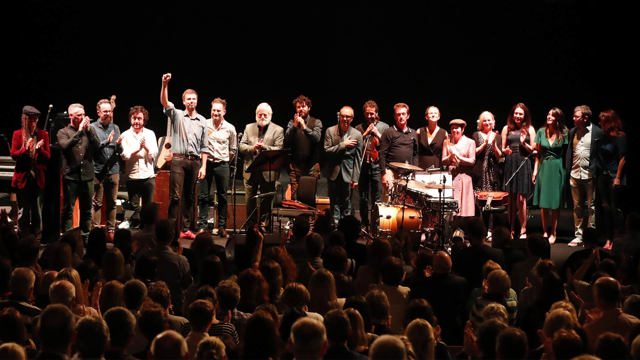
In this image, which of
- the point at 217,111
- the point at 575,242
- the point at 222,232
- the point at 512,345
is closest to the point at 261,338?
the point at 512,345

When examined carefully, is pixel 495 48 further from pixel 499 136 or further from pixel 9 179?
pixel 9 179

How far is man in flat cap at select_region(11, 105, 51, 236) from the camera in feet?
35.7

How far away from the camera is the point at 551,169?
37.7 ft

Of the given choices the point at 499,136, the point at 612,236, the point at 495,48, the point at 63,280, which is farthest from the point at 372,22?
the point at 63,280

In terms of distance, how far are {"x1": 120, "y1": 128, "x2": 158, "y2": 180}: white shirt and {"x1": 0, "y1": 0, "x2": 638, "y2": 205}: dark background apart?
343 cm

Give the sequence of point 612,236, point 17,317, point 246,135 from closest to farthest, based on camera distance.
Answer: point 17,317 → point 612,236 → point 246,135

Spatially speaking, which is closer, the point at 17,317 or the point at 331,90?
the point at 17,317

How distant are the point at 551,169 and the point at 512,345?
7.54 metres

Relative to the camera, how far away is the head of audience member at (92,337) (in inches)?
168

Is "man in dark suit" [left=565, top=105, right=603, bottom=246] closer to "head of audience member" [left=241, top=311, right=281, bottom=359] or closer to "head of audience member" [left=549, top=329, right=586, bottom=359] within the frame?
"head of audience member" [left=549, top=329, right=586, bottom=359]

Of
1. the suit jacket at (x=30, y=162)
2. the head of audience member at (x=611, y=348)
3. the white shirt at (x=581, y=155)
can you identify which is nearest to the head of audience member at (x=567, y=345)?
the head of audience member at (x=611, y=348)

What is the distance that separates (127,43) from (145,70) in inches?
20.1

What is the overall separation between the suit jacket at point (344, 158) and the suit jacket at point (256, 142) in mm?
661

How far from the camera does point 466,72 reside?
14570 mm
